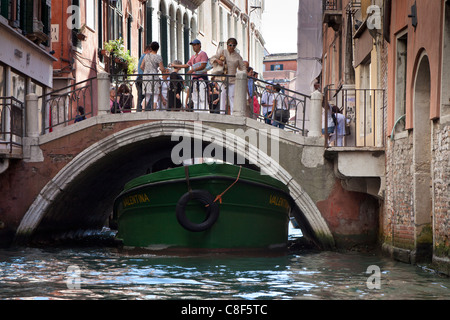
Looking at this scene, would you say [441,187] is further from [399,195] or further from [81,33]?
[81,33]

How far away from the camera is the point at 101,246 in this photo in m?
13.7

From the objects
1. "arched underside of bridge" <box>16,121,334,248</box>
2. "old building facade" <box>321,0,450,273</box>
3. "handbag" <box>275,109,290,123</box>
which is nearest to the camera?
"old building facade" <box>321,0,450,273</box>

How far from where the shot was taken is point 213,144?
12.8 metres

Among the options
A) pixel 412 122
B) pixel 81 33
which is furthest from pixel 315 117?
pixel 81 33

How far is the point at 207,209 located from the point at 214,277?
2380mm

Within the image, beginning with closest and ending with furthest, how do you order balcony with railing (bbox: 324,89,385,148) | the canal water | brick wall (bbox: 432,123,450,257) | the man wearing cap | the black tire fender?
the canal water → brick wall (bbox: 432,123,450,257) → the black tire fender → balcony with railing (bbox: 324,89,385,148) → the man wearing cap

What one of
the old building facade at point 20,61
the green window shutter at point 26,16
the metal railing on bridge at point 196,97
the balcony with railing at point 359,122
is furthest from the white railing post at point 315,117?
the green window shutter at point 26,16

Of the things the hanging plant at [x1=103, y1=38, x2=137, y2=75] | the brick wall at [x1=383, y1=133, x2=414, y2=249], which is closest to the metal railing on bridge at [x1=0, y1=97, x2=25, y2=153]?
the brick wall at [x1=383, y1=133, x2=414, y2=249]

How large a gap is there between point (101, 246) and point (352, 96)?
4.88 metres

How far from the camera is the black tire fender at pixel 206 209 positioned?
11078 mm

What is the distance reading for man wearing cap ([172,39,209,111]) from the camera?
1278 centimetres

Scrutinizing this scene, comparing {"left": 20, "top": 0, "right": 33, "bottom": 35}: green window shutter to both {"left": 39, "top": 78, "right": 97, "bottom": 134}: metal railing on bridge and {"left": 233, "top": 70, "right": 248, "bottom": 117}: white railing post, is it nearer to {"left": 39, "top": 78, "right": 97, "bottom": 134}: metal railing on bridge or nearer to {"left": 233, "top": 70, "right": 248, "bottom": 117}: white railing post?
{"left": 39, "top": 78, "right": 97, "bottom": 134}: metal railing on bridge

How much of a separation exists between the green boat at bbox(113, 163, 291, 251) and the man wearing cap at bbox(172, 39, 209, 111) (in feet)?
5.61
